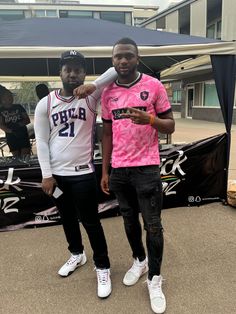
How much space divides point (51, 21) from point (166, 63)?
285 centimetres

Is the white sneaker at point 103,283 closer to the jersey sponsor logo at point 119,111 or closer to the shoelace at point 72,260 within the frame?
the shoelace at point 72,260

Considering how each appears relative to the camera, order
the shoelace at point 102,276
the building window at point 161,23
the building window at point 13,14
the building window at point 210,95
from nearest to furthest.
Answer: the shoelace at point 102,276 → the building window at point 210,95 → the building window at point 161,23 → the building window at point 13,14

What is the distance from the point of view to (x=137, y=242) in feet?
8.70

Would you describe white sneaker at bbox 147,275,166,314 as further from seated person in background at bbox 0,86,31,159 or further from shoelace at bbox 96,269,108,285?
seated person in background at bbox 0,86,31,159

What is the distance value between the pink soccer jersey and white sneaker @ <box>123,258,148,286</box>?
38.2 inches

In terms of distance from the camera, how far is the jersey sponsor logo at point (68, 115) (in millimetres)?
2361

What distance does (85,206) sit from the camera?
2.47 metres

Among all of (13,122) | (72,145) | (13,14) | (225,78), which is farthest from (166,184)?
(13,14)

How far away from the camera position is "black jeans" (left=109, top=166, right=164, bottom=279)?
7.42ft

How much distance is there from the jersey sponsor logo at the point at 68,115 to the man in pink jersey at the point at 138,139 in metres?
0.16

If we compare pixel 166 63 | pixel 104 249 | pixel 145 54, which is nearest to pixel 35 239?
pixel 104 249

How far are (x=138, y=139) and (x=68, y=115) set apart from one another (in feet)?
1.83

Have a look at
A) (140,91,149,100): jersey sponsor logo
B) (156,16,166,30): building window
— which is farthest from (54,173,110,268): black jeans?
(156,16,166,30): building window

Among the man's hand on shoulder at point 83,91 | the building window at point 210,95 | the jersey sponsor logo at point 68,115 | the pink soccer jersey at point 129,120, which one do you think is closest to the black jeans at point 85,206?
the pink soccer jersey at point 129,120
